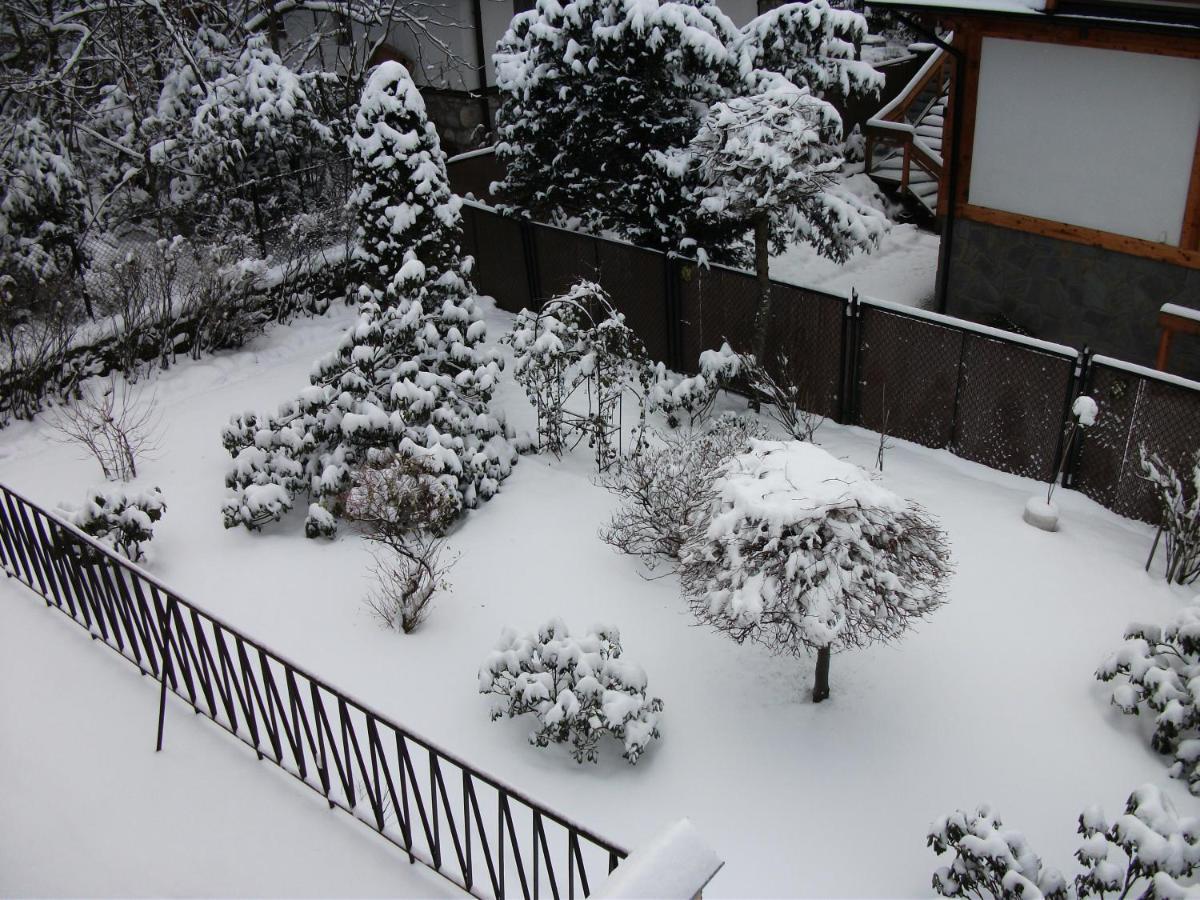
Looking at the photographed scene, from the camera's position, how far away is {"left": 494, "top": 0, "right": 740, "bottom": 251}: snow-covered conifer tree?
32.2ft

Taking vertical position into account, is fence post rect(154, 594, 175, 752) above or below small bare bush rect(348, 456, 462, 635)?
above

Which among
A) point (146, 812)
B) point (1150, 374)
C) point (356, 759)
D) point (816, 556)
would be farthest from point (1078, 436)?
point (146, 812)

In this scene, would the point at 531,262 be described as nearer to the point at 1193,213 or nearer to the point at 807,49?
the point at 807,49

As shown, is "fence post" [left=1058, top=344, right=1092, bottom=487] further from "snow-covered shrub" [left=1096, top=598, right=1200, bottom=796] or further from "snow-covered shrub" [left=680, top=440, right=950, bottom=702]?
"snow-covered shrub" [left=680, top=440, right=950, bottom=702]

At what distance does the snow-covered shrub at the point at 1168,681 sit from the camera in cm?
586

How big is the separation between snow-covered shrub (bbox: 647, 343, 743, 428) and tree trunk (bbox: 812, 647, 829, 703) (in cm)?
351

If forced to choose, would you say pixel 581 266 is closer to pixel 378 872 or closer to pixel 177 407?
pixel 177 407

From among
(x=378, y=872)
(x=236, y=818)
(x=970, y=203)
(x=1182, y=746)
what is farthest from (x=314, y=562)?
(x=970, y=203)

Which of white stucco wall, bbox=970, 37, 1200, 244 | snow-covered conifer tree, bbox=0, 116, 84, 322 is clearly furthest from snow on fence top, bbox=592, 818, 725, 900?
snow-covered conifer tree, bbox=0, 116, 84, 322

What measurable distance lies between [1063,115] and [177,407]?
9.46m

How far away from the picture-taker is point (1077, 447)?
8.33 meters

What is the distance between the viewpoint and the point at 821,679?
21.5ft

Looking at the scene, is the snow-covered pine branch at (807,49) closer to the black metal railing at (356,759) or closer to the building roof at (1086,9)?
the building roof at (1086,9)

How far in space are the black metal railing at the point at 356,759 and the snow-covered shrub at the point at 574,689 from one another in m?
0.52
